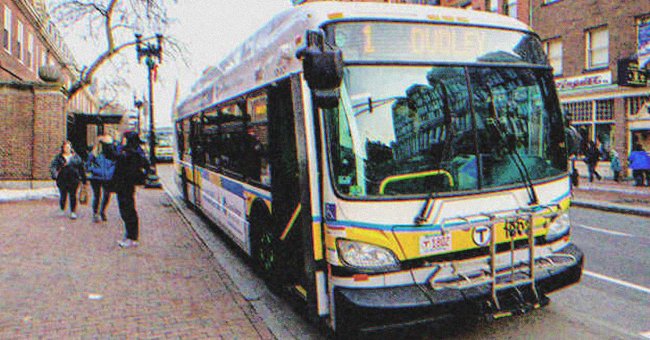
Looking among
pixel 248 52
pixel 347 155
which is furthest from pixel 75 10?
pixel 347 155

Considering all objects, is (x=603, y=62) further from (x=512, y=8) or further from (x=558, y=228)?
(x=558, y=228)

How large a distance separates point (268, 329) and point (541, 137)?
10.3ft

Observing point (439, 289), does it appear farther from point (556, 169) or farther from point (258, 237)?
point (258, 237)

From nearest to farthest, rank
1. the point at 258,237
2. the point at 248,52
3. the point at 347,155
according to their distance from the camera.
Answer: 1. the point at 347,155
2. the point at 258,237
3. the point at 248,52

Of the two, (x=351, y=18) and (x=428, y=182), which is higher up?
(x=351, y=18)

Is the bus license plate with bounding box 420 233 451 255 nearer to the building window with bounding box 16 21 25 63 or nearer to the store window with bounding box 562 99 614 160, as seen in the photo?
the store window with bounding box 562 99 614 160

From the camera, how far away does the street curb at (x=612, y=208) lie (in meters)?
12.5

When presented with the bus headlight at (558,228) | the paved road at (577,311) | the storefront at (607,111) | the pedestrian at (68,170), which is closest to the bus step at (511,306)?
the paved road at (577,311)

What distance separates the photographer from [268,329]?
4.71 metres

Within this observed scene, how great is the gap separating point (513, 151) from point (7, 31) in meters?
25.9

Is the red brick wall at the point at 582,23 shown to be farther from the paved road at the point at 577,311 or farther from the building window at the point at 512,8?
the paved road at the point at 577,311

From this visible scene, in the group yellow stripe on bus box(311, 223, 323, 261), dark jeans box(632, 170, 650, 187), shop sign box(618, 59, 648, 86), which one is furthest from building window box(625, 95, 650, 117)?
yellow stripe on bus box(311, 223, 323, 261)

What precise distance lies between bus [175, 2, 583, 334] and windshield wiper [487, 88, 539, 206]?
1cm

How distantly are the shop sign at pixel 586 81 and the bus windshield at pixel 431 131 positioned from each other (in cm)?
1981
